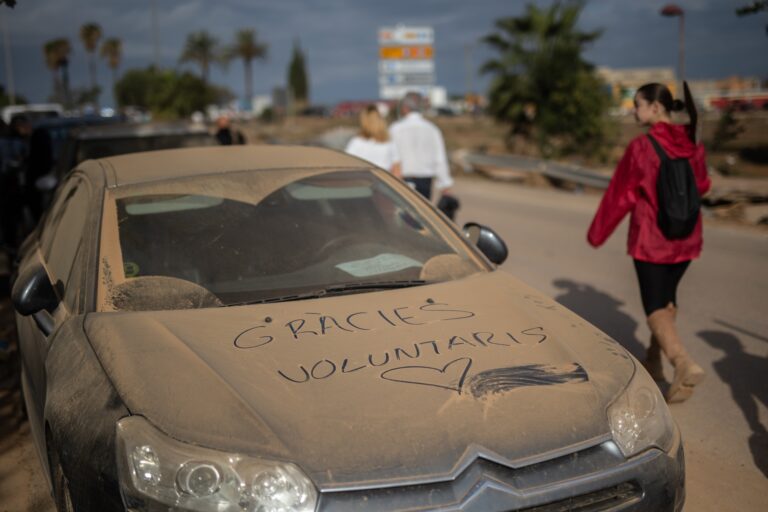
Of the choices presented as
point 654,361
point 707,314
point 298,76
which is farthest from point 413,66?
point 298,76

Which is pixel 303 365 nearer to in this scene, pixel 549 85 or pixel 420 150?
pixel 420 150

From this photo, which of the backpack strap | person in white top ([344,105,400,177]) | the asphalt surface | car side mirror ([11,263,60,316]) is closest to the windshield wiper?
car side mirror ([11,263,60,316])

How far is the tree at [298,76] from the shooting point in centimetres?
12925

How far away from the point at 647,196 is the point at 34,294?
3.27 m

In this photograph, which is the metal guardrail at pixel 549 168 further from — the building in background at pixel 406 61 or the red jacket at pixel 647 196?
the red jacket at pixel 647 196

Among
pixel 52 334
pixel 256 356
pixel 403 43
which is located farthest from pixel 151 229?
pixel 403 43

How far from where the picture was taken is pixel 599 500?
8.11 feet

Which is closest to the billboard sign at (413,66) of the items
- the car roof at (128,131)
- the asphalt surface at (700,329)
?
the asphalt surface at (700,329)

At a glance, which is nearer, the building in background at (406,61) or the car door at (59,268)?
the car door at (59,268)

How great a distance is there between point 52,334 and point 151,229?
26.7 inches

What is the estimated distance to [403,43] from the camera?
86.6 ft

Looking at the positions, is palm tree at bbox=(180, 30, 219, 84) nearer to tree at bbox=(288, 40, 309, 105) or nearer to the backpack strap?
tree at bbox=(288, 40, 309, 105)

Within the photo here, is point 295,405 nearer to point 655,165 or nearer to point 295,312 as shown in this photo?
point 295,312

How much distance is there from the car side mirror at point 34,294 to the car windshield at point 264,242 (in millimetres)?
283
